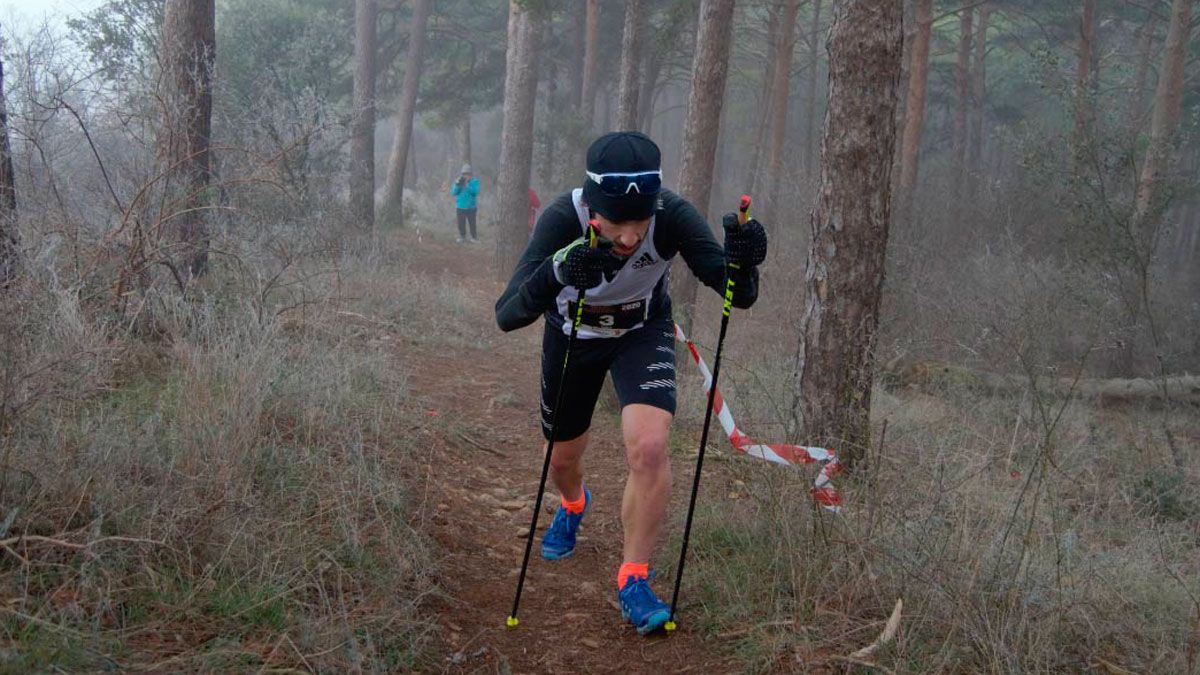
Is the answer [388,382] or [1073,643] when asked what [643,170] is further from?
[388,382]

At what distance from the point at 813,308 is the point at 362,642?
10.5 ft

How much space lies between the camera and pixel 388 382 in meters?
6.75

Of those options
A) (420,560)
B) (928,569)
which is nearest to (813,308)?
(928,569)

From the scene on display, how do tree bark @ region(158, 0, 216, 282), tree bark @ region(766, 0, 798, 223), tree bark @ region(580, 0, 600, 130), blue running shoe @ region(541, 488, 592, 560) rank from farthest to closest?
tree bark @ region(580, 0, 600, 130) < tree bark @ region(766, 0, 798, 223) < tree bark @ region(158, 0, 216, 282) < blue running shoe @ region(541, 488, 592, 560)

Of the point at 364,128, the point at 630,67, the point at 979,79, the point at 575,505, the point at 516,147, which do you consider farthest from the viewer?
the point at 979,79

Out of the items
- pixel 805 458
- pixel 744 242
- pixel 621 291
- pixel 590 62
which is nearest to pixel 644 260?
pixel 621 291

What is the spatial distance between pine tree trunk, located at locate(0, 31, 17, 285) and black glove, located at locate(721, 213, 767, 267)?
392 cm

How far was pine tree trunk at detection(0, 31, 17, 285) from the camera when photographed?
17.1 ft

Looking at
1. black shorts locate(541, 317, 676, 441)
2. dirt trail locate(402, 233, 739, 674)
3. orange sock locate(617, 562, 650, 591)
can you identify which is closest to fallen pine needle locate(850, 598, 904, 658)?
dirt trail locate(402, 233, 739, 674)

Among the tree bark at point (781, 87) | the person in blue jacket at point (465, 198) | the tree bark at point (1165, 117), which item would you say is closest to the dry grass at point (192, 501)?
the tree bark at point (1165, 117)

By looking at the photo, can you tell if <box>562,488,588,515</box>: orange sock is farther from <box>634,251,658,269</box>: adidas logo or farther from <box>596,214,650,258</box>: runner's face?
<box>596,214,650,258</box>: runner's face

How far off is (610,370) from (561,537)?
3.54 feet

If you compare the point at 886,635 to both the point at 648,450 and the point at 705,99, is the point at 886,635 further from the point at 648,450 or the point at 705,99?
the point at 705,99

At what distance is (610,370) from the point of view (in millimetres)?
4277
